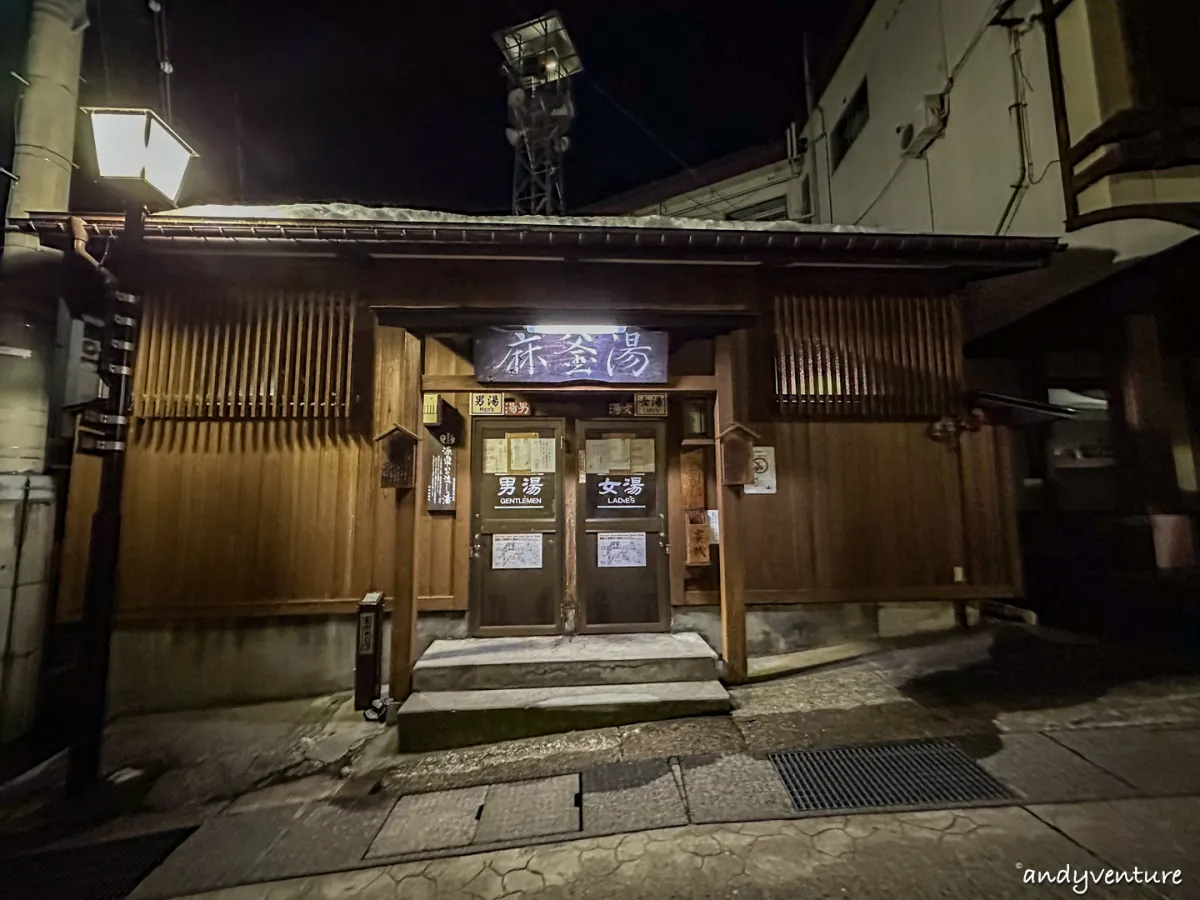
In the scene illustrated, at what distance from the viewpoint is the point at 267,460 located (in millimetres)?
6230

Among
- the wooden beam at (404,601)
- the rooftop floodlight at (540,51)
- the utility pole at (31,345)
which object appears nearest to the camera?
the utility pole at (31,345)

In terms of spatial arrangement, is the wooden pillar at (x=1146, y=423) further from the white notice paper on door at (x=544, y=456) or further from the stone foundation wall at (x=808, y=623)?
the white notice paper on door at (x=544, y=456)

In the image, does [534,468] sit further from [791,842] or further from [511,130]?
[511,130]

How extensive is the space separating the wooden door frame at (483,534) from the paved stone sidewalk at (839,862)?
3238mm

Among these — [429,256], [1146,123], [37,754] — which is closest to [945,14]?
[1146,123]

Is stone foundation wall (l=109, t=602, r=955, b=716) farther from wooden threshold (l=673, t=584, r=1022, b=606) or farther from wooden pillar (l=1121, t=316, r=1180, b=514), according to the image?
wooden pillar (l=1121, t=316, r=1180, b=514)

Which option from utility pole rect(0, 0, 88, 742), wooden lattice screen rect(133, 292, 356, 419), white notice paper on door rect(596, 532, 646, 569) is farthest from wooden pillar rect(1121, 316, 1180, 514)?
utility pole rect(0, 0, 88, 742)

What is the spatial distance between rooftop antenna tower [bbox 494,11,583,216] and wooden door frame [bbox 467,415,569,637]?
7.27 meters

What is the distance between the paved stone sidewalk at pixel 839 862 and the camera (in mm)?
2812

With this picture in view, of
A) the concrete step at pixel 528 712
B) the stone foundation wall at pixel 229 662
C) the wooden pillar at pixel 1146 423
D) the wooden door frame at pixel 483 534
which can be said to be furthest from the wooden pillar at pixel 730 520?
the wooden pillar at pixel 1146 423

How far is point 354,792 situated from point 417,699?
98cm

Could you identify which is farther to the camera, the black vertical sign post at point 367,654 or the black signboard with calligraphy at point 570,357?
the black signboard with calligraphy at point 570,357

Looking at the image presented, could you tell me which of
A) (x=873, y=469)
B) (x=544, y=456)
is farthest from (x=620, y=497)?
(x=873, y=469)

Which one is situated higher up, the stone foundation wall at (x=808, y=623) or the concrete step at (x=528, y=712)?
the stone foundation wall at (x=808, y=623)
